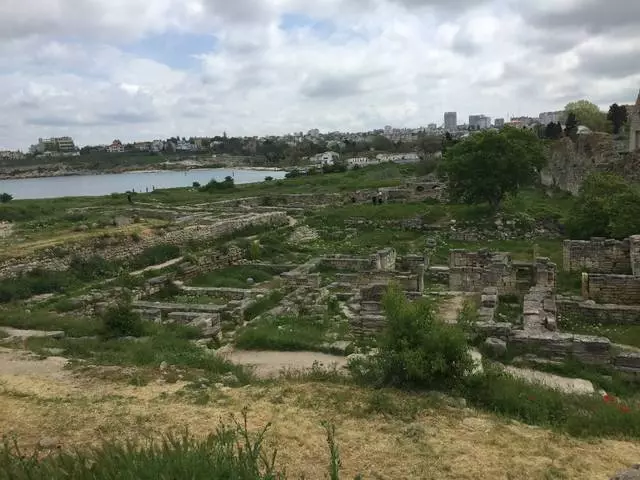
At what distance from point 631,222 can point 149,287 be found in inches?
701

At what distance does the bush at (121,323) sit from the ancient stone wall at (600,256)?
14.9 metres

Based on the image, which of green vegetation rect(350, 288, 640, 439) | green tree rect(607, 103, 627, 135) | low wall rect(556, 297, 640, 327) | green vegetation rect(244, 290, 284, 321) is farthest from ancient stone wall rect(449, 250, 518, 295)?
green tree rect(607, 103, 627, 135)

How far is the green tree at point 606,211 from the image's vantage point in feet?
68.3

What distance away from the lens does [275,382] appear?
29.1 feet

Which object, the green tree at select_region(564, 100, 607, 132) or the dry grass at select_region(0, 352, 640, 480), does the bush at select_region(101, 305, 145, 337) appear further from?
the green tree at select_region(564, 100, 607, 132)

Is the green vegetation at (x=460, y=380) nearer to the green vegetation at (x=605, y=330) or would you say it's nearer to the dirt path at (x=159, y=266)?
the green vegetation at (x=605, y=330)

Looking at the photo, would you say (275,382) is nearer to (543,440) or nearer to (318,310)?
(543,440)

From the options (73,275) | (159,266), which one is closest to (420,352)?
(73,275)

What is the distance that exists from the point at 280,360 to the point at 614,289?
10.1 metres

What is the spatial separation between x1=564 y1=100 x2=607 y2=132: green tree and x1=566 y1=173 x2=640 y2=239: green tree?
65569 millimetres

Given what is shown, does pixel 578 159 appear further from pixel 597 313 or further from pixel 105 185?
pixel 105 185

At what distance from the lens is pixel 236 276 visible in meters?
20.8

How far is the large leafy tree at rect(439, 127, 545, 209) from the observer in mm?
30297

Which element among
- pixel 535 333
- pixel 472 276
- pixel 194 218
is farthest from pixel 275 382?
pixel 194 218
